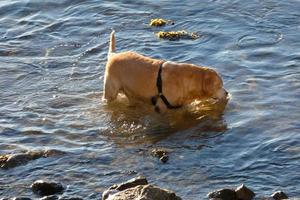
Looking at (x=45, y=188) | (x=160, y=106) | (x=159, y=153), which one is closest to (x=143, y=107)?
(x=160, y=106)

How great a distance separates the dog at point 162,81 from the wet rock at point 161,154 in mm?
1390

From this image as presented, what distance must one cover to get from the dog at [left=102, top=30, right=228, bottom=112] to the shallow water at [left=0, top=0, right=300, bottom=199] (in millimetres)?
286

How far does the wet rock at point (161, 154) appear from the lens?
9453mm

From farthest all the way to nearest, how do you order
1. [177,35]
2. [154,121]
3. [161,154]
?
[177,35], [154,121], [161,154]

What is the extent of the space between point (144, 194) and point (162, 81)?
10.9 ft

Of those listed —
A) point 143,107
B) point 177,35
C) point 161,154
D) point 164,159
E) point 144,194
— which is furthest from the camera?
point 177,35

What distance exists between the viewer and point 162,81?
35.5 ft

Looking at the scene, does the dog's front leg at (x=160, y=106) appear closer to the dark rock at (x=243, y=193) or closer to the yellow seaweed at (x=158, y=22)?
the dark rock at (x=243, y=193)

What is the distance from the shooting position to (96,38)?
14.2 meters

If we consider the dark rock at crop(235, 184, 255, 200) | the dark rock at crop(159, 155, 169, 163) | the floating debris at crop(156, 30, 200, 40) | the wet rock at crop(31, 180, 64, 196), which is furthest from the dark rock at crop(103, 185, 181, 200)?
the floating debris at crop(156, 30, 200, 40)

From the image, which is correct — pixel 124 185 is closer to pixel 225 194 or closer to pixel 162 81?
pixel 225 194

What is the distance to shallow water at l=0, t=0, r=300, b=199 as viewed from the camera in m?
9.15

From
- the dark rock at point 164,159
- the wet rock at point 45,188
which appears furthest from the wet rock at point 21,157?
the dark rock at point 164,159

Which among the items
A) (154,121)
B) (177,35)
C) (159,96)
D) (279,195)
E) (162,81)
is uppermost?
(162,81)
